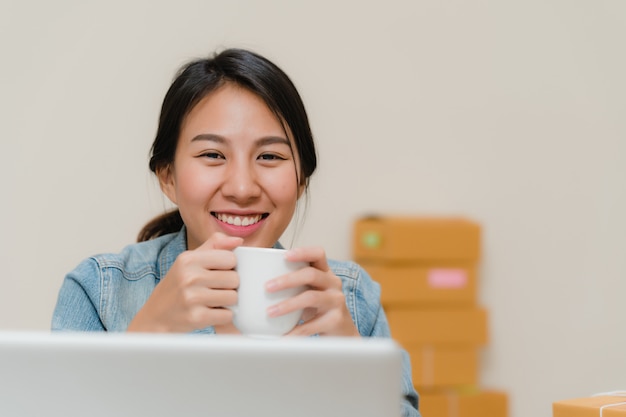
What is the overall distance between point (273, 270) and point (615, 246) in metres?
2.36

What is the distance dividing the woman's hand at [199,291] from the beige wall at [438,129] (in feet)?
6.07

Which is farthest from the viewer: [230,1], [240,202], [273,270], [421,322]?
[230,1]

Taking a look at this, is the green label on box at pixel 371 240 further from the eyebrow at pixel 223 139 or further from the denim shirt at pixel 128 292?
the eyebrow at pixel 223 139

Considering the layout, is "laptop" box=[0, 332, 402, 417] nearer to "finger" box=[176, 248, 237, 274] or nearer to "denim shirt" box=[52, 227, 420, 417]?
"finger" box=[176, 248, 237, 274]

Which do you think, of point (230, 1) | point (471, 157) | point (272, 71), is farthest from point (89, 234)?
point (272, 71)

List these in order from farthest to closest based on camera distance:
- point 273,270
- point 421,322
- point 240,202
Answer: point 421,322, point 240,202, point 273,270

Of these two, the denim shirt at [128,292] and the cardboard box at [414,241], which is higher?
the cardboard box at [414,241]

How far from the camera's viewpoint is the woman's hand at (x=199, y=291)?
845 mm

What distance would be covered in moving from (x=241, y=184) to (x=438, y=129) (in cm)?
184

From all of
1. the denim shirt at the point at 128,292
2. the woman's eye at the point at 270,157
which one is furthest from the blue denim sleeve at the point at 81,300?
the woman's eye at the point at 270,157

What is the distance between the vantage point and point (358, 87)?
286cm

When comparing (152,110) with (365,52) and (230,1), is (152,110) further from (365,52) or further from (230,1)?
(365,52)

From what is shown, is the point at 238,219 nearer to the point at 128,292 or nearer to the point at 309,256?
the point at 128,292

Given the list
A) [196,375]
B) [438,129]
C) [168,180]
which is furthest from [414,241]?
[196,375]
